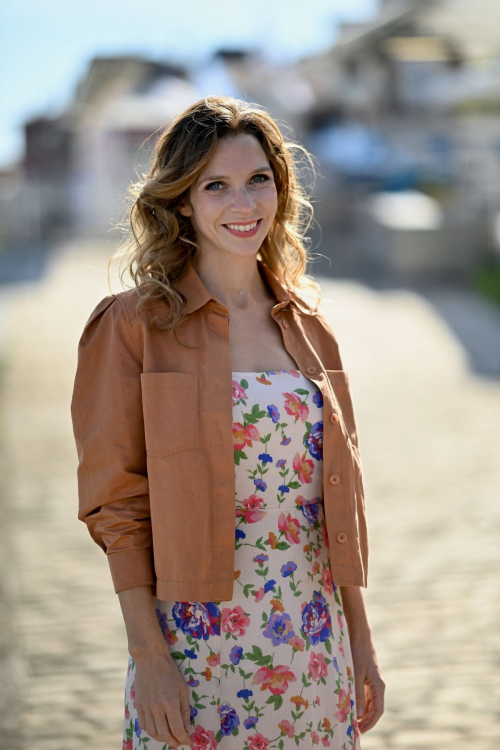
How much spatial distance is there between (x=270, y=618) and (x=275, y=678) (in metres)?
0.14

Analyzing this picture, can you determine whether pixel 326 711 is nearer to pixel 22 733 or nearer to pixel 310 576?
pixel 310 576

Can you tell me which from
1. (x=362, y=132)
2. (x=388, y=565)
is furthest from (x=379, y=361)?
(x=362, y=132)

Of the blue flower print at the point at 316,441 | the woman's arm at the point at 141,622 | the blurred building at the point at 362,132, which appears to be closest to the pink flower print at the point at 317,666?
the woman's arm at the point at 141,622

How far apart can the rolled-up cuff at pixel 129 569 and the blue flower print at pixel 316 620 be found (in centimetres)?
41

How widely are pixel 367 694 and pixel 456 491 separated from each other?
510 cm

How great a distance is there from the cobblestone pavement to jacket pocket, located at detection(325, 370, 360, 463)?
29 centimetres

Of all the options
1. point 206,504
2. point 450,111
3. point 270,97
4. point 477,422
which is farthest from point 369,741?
point 270,97

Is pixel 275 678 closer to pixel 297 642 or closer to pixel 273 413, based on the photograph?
pixel 297 642

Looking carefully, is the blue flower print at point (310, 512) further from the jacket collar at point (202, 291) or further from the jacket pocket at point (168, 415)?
the jacket collar at point (202, 291)

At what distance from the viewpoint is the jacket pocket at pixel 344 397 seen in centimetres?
253

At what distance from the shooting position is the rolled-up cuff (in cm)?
222

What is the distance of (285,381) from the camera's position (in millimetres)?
2396

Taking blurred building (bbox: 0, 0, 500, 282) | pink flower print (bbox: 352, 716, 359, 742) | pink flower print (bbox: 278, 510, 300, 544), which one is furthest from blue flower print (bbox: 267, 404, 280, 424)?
blurred building (bbox: 0, 0, 500, 282)

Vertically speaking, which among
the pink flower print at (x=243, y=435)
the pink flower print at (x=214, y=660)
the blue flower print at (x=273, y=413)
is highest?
the blue flower print at (x=273, y=413)
